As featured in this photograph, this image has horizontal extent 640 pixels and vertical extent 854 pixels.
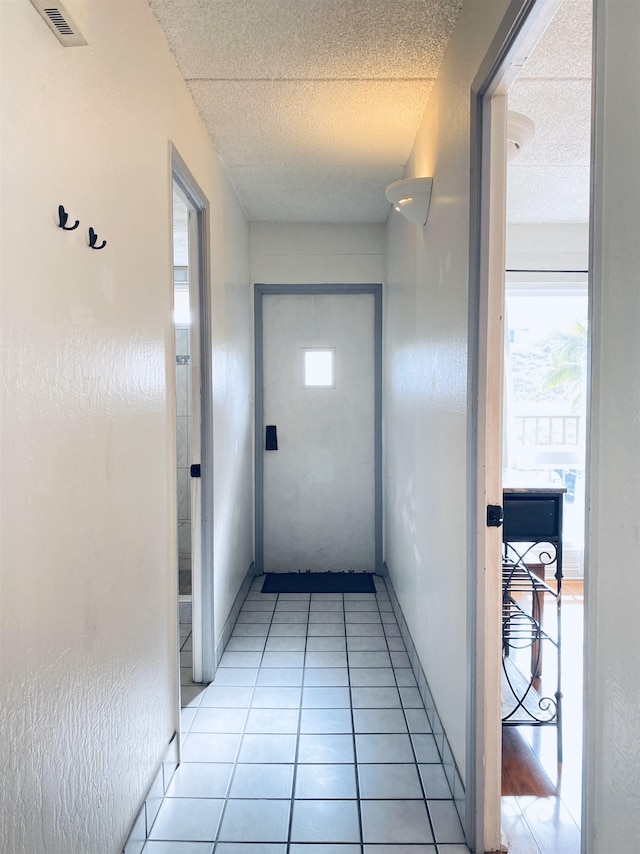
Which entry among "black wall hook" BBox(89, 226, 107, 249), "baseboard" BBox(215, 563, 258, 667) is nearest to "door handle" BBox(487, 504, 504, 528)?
"black wall hook" BBox(89, 226, 107, 249)

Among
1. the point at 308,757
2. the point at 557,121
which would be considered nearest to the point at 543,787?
the point at 308,757

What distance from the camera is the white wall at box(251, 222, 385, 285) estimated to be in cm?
402

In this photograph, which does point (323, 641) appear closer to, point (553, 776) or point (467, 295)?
point (553, 776)

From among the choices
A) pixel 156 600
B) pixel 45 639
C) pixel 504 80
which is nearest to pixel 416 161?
pixel 504 80

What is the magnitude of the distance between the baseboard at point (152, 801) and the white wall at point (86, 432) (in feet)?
0.15

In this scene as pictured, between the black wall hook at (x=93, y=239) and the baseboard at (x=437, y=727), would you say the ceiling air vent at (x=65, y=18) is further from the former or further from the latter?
the baseboard at (x=437, y=727)

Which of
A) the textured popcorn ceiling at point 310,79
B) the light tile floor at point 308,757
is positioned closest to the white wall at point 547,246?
the textured popcorn ceiling at point 310,79

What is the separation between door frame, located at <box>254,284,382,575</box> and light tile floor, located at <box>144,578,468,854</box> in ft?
3.26

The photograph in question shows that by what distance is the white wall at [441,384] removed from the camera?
5.66 ft

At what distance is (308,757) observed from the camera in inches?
81.5

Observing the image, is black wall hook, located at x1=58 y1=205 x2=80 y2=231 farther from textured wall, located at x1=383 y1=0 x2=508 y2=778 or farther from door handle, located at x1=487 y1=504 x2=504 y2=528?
door handle, located at x1=487 y1=504 x2=504 y2=528

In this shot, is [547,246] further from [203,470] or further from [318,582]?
[203,470]

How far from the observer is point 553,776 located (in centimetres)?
195

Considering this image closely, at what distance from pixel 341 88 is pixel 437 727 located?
245 cm
